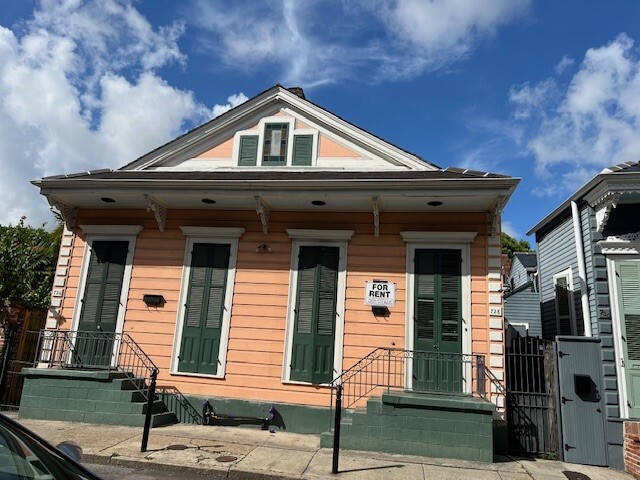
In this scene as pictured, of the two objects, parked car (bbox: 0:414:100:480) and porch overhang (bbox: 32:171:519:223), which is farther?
porch overhang (bbox: 32:171:519:223)

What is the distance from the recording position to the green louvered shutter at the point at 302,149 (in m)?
10.5

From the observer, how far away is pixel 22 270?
10.6 meters

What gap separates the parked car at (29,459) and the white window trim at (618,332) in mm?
8267

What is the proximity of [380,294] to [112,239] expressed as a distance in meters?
6.21

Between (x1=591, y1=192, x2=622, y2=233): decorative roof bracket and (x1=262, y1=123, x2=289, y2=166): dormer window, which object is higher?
(x1=262, y1=123, x2=289, y2=166): dormer window

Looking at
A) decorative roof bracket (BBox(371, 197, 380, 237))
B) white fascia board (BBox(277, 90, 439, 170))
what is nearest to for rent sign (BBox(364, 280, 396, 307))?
decorative roof bracket (BBox(371, 197, 380, 237))

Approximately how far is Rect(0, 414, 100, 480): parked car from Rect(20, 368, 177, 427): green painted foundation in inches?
257

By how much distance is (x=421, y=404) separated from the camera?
7.30 metres

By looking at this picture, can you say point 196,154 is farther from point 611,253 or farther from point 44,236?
point 611,253

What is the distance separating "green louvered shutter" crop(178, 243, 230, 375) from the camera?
30.2 feet

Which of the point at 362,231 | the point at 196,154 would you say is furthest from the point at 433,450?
the point at 196,154

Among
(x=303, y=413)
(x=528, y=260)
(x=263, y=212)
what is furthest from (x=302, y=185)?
(x=528, y=260)

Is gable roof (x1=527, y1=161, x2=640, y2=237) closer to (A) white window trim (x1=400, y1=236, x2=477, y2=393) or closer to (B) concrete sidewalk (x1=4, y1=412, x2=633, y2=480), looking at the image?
(A) white window trim (x1=400, y1=236, x2=477, y2=393)

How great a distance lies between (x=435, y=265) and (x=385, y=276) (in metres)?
1.02
